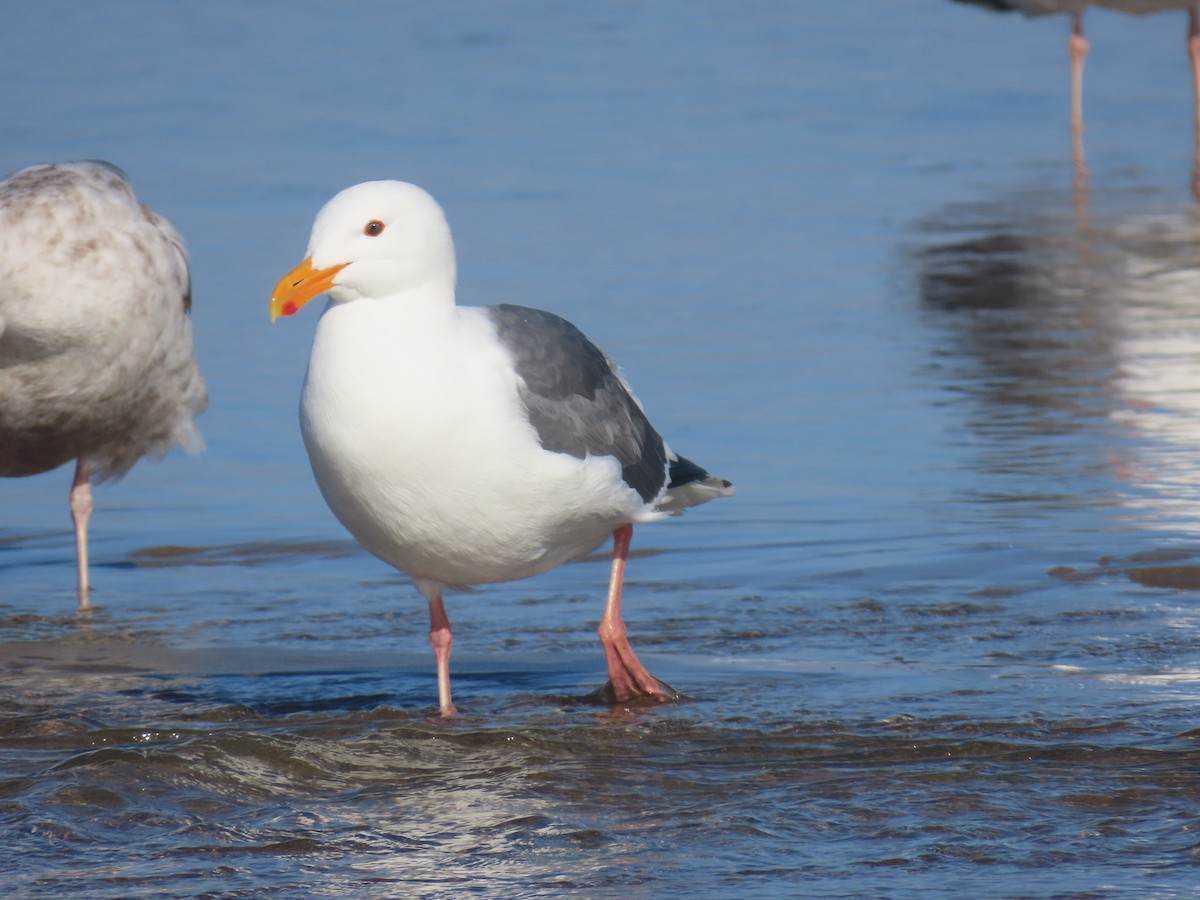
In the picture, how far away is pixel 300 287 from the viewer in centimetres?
518

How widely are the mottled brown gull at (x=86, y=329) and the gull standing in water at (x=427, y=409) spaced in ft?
7.60

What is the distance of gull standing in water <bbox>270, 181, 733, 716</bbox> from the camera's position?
17.1 feet

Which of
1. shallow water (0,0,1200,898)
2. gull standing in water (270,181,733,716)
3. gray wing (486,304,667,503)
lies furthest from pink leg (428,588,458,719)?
gray wing (486,304,667,503)

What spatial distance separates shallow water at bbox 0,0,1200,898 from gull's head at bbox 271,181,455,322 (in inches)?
47.6

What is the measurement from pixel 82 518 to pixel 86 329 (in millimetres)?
794

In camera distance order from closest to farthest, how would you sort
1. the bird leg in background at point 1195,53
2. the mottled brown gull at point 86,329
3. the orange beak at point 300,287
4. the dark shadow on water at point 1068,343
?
the orange beak at point 300,287 < the mottled brown gull at point 86,329 < the dark shadow on water at point 1068,343 < the bird leg in background at point 1195,53

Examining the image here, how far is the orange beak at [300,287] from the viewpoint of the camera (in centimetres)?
514

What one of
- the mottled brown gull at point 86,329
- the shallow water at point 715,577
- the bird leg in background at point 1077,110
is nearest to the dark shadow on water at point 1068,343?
the shallow water at point 715,577

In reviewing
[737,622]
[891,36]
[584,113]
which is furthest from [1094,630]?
[891,36]

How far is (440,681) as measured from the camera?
5.85 meters

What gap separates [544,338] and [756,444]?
302 cm

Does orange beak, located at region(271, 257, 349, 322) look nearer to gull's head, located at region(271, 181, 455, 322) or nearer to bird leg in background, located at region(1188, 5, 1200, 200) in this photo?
gull's head, located at region(271, 181, 455, 322)

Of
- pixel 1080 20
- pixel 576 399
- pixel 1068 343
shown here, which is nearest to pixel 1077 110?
pixel 1080 20

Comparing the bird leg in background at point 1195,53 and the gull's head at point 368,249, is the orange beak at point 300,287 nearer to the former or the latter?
the gull's head at point 368,249
